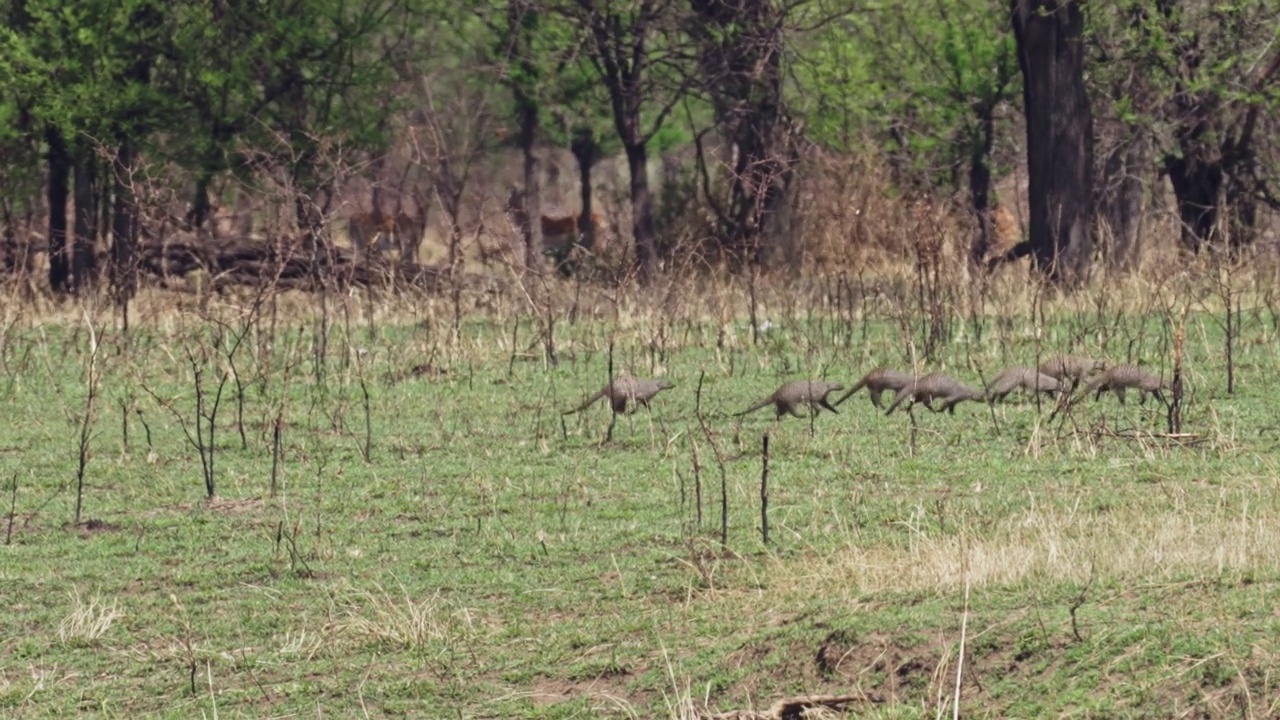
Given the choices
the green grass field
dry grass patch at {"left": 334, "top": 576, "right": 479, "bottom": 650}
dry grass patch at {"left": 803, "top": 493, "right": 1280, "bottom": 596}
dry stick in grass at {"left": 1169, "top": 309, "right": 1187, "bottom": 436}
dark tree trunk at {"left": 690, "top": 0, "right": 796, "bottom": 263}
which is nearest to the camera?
the green grass field

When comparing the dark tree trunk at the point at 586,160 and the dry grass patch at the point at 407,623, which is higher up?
the dark tree trunk at the point at 586,160

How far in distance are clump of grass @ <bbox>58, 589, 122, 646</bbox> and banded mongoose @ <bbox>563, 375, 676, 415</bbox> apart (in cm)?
432

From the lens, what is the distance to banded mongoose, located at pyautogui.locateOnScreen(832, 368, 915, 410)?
11.5 meters

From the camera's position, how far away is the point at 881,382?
11.6 meters

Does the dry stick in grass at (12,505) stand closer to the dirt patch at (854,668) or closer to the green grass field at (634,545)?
the green grass field at (634,545)

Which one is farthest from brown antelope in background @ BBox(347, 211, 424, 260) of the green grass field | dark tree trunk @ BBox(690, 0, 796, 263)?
the green grass field

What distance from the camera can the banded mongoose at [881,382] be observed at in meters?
11.5

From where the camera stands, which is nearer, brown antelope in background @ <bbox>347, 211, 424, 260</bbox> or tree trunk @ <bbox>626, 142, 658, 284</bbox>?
tree trunk @ <bbox>626, 142, 658, 284</bbox>

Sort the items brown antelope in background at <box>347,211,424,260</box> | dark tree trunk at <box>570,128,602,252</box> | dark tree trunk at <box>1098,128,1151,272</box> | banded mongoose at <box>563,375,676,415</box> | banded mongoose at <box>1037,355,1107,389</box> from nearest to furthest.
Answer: banded mongoose at <box>1037,355,1107,389</box> < banded mongoose at <box>563,375,676,415</box> < dark tree trunk at <box>1098,128,1151,272</box> < brown antelope in background at <box>347,211,424,260</box> < dark tree trunk at <box>570,128,602,252</box>

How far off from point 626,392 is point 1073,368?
2.61 m

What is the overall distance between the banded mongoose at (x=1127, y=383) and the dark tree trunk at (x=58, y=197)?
14.0 meters

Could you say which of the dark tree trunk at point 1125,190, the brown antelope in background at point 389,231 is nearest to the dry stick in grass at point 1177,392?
the dark tree trunk at point 1125,190

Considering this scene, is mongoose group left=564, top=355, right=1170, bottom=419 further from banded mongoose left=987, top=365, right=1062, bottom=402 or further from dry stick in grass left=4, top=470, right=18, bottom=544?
dry stick in grass left=4, top=470, right=18, bottom=544

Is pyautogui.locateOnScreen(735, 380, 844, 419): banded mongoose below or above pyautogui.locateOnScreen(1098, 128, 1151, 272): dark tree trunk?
below
